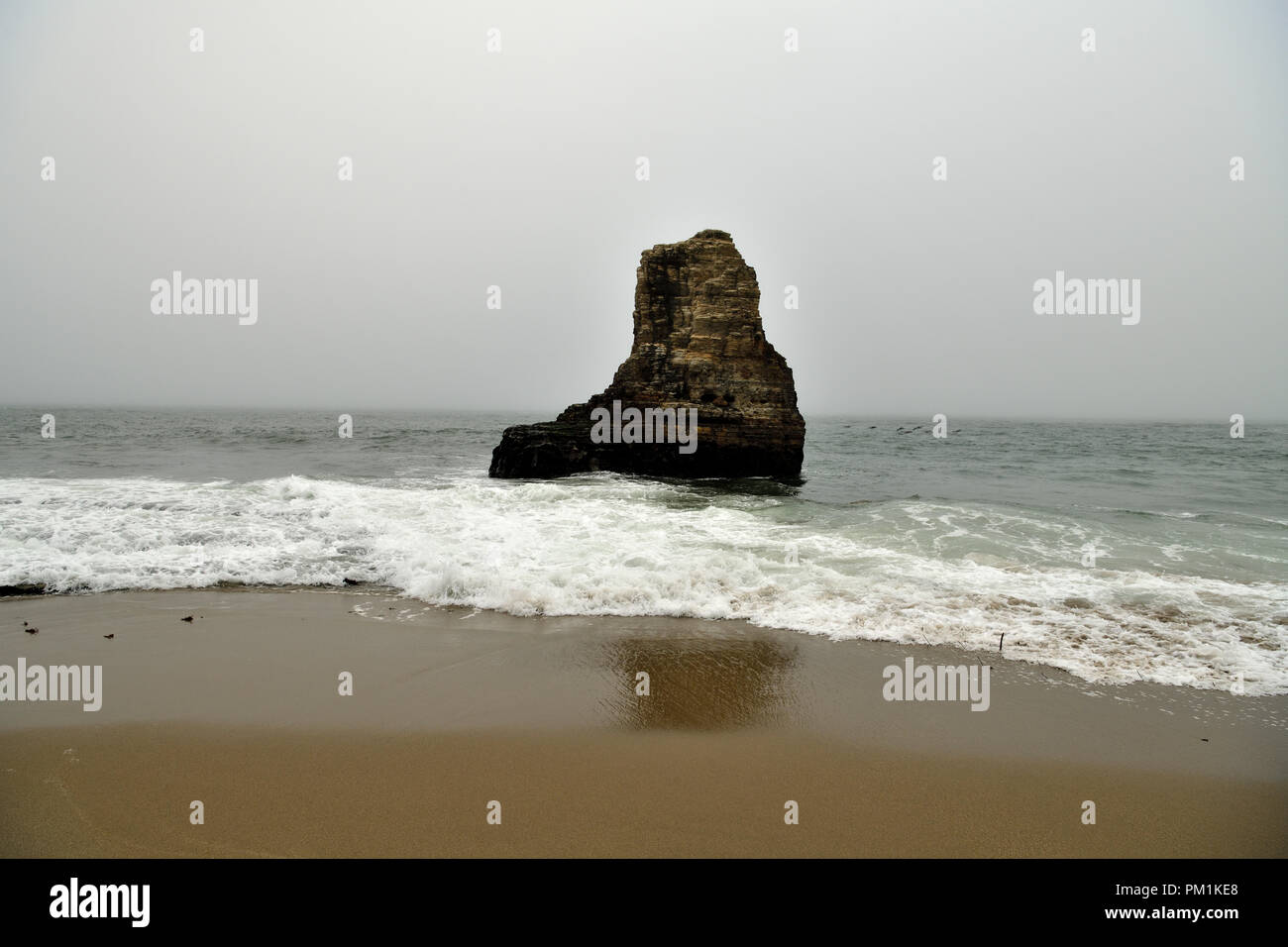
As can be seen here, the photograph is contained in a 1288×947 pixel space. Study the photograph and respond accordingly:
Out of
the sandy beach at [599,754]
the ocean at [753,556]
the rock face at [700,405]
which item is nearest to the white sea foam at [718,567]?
the ocean at [753,556]

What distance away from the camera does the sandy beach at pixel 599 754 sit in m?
3.53

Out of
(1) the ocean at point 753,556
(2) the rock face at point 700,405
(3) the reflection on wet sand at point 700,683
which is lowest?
(3) the reflection on wet sand at point 700,683

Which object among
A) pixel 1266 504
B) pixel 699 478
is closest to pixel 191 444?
pixel 699 478

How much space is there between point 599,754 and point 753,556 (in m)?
6.12

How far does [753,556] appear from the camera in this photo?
10.1 metres

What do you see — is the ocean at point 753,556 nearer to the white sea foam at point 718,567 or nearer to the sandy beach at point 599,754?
the white sea foam at point 718,567

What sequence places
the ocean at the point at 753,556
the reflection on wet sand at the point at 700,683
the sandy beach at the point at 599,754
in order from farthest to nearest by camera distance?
the ocean at the point at 753,556 → the reflection on wet sand at the point at 700,683 → the sandy beach at the point at 599,754

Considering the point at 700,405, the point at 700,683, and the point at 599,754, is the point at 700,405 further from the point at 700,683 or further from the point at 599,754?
the point at 599,754

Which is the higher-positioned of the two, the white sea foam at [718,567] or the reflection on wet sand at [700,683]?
the white sea foam at [718,567]

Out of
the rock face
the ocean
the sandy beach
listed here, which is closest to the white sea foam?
the ocean

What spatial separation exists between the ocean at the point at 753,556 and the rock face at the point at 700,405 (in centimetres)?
339

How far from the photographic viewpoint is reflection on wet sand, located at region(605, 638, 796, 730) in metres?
Answer: 5.05

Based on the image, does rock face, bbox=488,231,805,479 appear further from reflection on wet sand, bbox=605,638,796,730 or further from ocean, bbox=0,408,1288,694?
reflection on wet sand, bbox=605,638,796,730

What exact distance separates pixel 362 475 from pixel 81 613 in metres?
15.1
